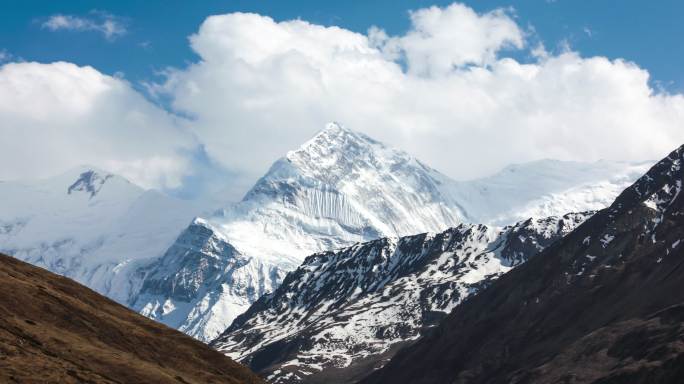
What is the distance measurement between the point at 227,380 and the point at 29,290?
3091 centimetres

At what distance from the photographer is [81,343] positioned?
402 feet

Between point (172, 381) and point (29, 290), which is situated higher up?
point (29, 290)

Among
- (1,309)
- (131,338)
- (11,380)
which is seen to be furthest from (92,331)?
(11,380)

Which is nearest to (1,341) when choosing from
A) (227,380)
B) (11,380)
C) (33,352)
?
(33,352)

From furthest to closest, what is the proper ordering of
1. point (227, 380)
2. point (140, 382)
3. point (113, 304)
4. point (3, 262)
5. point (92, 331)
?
point (113, 304), point (3, 262), point (227, 380), point (92, 331), point (140, 382)

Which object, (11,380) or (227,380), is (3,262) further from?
(11,380)

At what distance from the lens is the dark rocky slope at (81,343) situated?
4020 inches

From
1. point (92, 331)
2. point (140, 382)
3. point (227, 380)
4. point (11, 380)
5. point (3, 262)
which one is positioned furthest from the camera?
point (3, 262)

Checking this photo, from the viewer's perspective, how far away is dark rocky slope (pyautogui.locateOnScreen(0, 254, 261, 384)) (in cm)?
10211

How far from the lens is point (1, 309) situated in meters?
119

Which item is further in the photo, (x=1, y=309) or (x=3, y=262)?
(x=3, y=262)

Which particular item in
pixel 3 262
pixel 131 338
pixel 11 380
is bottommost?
pixel 11 380

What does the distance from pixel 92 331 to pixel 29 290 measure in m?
10.2

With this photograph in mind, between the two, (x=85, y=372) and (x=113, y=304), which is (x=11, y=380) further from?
(x=113, y=304)
